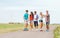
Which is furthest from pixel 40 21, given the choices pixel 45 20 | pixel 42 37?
pixel 42 37

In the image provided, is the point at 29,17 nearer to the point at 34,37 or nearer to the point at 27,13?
the point at 27,13

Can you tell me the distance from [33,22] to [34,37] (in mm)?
6759

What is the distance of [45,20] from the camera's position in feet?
69.2

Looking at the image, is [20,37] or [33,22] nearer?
[20,37]

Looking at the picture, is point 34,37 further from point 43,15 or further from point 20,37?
point 43,15

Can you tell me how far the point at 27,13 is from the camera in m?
21.2

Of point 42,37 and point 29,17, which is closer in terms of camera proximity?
point 42,37

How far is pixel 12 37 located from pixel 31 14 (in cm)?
682

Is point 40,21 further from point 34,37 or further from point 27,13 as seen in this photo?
point 34,37

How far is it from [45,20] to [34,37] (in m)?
5.85

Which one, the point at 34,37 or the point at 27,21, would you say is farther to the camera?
the point at 27,21

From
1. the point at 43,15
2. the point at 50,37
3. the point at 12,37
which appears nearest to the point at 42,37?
the point at 50,37

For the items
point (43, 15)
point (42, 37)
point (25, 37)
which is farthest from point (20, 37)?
point (43, 15)

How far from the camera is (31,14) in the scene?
2167 cm
